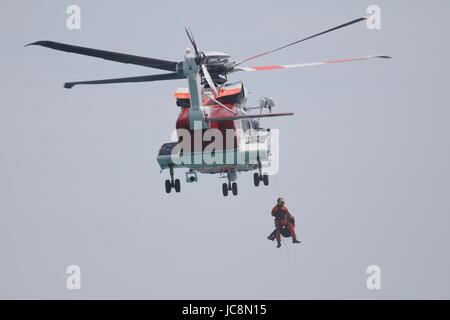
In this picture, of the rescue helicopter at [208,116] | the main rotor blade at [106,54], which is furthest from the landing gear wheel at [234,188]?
the main rotor blade at [106,54]

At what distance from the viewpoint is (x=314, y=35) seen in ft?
165

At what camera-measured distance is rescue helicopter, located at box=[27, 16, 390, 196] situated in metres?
52.9

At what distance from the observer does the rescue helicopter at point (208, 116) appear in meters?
52.9

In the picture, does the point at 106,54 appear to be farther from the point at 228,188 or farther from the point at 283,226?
the point at 283,226

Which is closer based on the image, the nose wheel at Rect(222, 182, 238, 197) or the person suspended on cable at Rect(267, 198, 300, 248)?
the nose wheel at Rect(222, 182, 238, 197)

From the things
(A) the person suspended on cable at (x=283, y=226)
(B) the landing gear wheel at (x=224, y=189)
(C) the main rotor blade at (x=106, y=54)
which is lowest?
(A) the person suspended on cable at (x=283, y=226)

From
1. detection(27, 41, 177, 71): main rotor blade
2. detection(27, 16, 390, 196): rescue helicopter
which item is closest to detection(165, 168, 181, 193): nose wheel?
detection(27, 16, 390, 196): rescue helicopter

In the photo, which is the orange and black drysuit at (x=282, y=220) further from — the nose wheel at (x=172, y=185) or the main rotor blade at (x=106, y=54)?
the main rotor blade at (x=106, y=54)

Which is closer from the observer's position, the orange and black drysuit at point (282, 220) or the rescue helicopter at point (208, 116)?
the rescue helicopter at point (208, 116)

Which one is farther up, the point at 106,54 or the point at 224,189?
the point at 106,54

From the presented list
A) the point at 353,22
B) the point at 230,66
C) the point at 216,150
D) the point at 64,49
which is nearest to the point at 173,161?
the point at 216,150

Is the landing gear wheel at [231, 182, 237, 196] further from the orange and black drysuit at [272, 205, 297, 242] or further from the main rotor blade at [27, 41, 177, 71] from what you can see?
the main rotor blade at [27, 41, 177, 71]

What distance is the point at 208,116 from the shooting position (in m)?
54.8

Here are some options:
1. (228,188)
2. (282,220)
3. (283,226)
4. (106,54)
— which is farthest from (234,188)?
(106,54)
